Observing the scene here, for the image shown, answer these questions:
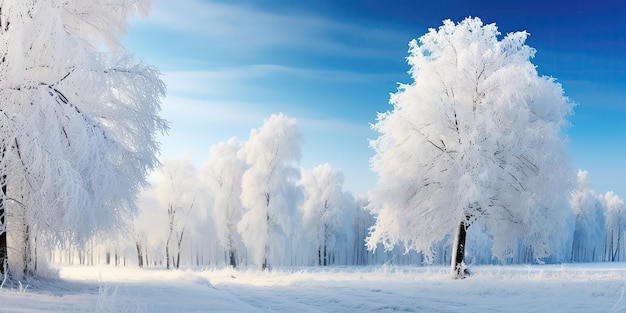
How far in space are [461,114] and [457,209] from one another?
354 cm

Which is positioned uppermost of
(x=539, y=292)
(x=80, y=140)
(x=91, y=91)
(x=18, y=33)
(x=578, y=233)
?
(x=18, y=33)

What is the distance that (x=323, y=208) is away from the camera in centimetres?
6122

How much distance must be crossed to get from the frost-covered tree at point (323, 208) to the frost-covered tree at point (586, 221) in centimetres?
3698

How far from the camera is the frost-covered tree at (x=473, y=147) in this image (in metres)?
17.5

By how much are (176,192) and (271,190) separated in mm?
14194

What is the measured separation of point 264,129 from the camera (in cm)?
3556

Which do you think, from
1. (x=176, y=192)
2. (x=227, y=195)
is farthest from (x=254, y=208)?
(x=176, y=192)

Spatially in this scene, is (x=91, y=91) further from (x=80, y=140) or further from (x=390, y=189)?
(x=390, y=189)

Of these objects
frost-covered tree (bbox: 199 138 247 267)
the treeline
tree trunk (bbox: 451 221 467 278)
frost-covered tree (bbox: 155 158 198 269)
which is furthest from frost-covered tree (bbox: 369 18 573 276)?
frost-covered tree (bbox: 155 158 198 269)

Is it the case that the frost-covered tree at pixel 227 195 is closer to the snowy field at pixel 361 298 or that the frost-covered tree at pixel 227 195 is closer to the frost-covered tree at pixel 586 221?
the snowy field at pixel 361 298

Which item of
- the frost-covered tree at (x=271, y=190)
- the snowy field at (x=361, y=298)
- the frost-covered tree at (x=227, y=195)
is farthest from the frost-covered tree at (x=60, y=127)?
the frost-covered tree at (x=227, y=195)

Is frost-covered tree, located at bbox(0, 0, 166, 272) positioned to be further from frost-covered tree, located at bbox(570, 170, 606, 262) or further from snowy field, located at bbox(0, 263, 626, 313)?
frost-covered tree, located at bbox(570, 170, 606, 262)

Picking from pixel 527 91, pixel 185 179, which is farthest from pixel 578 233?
pixel 527 91

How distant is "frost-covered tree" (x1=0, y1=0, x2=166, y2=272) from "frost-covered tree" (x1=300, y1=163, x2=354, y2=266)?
47.8 m
